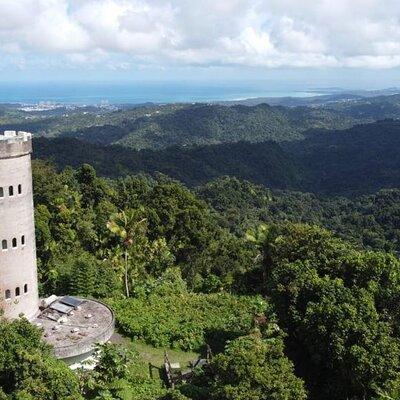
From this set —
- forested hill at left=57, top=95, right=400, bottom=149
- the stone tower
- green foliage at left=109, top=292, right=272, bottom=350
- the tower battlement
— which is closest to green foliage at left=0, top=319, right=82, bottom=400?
the stone tower

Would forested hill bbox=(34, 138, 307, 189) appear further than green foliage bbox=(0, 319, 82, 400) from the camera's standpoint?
Yes

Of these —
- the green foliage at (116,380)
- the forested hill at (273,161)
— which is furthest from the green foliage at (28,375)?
the forested hill at (273,161)

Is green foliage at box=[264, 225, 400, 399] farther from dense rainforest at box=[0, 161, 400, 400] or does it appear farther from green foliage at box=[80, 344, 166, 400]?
green foliage at box=[80, 344, 166, 400]

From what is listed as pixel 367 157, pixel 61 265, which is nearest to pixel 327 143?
pixel 367 157

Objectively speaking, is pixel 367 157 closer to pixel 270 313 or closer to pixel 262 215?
pixel 262 215

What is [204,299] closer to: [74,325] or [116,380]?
[74,325]

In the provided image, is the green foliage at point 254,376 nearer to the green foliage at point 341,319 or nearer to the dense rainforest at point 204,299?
the dense rainforest at point 204,299

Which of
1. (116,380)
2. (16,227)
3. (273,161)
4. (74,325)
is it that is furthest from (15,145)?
(273,161)
